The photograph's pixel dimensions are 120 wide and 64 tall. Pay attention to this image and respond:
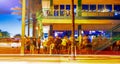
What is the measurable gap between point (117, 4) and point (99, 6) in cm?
195

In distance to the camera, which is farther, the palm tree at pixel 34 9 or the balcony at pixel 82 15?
the palm tree at pixel 34 9

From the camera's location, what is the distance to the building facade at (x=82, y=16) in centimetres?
3531

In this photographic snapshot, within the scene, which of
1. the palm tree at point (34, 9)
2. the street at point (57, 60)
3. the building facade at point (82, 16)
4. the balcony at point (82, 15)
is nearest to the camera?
the street at point (57, 60)

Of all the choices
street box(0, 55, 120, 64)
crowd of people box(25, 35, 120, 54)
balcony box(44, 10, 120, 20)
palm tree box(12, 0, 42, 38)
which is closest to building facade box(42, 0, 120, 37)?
balcony box(44, 10, 120, 20)

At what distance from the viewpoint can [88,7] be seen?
38219 mm

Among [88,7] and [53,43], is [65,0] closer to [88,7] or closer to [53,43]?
[88,7]

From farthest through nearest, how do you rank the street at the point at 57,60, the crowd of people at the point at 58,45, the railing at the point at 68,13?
the railing at the point at 68,13
the crowd of people at the point at 58,45
the street at the point at 57,60

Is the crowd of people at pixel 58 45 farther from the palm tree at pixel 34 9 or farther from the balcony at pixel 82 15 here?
the palm tree at pixel 34 9

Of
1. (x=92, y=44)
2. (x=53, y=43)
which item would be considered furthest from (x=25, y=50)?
(x=92, y=44)

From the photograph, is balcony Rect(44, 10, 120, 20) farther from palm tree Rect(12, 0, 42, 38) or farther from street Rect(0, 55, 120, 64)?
street Rect(0, 55, 120, 64)

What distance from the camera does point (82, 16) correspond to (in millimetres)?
35344

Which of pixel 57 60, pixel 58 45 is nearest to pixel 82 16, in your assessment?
pixel 58 45

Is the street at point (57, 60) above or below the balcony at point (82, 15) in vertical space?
below

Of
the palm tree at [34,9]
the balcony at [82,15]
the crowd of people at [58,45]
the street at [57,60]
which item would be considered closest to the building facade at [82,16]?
the balcony at [82,15]
